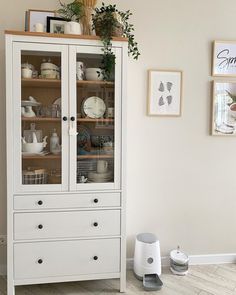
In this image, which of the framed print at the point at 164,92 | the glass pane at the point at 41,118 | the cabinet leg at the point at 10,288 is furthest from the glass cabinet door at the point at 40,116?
the framed print at the point at 164,92

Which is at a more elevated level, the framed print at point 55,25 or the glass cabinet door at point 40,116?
the framed print at point 55,25

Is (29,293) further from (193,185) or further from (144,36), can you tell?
(144,36)

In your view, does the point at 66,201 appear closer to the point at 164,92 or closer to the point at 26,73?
the point at 26,73

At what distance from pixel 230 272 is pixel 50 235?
5.24 feet

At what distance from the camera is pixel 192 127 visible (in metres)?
2.46

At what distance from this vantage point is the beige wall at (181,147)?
7.77 ft

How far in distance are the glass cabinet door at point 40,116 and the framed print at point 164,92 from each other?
0.80 metres

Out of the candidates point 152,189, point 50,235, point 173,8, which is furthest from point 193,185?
point 173,8

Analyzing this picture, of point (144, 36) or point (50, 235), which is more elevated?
point (144, 36)

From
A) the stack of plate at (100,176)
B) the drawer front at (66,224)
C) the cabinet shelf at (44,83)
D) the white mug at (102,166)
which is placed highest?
the cabinet shelf at (44,83)

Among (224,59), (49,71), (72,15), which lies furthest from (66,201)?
(224,59)

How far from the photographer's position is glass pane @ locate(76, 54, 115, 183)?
78.0 inches

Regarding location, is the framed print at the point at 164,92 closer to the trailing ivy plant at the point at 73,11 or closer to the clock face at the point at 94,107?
the clock face at the point at 94,107

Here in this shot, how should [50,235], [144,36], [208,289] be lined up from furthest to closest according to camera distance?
[144,36] → [208,289] → [50,235]
